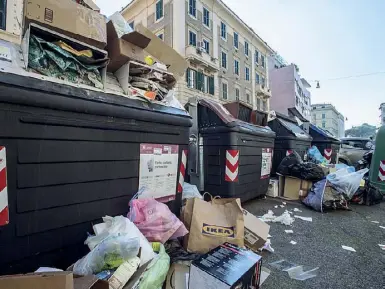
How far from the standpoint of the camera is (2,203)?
118cm

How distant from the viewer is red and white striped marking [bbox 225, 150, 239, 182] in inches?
128

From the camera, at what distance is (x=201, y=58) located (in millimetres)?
16672

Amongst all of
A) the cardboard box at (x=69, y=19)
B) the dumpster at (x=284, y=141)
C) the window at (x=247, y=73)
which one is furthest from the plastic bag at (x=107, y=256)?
the window at (x=247, y=73)

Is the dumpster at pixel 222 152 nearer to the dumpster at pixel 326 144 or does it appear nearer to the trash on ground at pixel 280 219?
the trash on ground at pixel 280 219

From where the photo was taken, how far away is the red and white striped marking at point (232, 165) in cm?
326

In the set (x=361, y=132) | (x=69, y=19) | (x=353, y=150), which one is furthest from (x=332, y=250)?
(x=361, y=132)

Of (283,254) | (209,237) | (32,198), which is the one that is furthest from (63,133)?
(283,254)

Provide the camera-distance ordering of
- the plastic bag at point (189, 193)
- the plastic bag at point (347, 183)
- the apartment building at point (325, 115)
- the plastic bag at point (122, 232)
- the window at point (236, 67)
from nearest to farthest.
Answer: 1. the plastic bag at point (122, 232)
2. the plastic bag at point (189, 193)
3. the plastic bag at point (347, 183)
4. the window at point (236, 67)
5. the apartment building at point (325, 115)

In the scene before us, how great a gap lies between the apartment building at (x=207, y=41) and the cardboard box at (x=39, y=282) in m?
14.3

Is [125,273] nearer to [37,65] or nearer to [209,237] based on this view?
→ [209,237]

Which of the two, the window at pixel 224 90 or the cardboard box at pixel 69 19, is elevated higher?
the window at pixel 224 90

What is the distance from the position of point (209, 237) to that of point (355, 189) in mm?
3395

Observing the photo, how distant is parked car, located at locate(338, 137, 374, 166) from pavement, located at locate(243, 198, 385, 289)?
5.00m

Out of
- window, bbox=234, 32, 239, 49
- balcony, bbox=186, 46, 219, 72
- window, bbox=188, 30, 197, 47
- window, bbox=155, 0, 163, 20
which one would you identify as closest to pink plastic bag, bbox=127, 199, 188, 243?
balcony, bbox=186, 46, 219, 72
